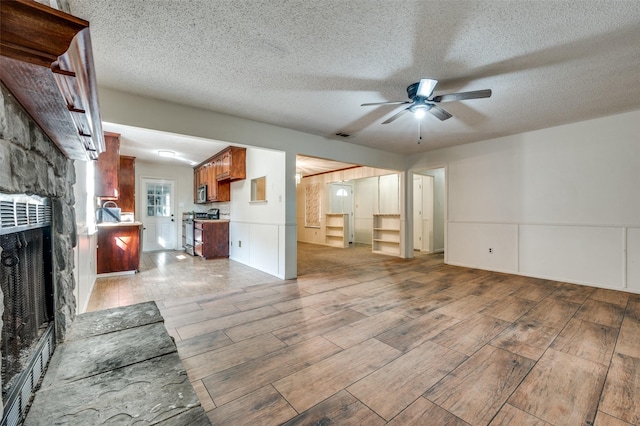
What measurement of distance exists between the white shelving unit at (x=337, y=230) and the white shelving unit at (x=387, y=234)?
1.13 meters

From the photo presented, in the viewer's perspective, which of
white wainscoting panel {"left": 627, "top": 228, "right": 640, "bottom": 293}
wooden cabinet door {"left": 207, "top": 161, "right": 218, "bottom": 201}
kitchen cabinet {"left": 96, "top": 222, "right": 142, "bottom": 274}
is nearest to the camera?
white wainscoting panel {"left": 627, "top": 228, "right": 640, "bottom": 293}

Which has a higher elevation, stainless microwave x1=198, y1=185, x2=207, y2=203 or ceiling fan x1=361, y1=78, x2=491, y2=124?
ceiling fan x1=361, y1=78, x2=491, y2=124

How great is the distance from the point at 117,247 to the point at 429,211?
669cm

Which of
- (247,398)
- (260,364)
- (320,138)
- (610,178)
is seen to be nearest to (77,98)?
(247,398)

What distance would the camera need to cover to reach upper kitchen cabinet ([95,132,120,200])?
4.37 metres

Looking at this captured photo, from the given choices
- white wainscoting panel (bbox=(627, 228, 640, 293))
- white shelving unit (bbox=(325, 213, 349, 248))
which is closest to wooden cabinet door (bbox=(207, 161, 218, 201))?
white shelving unit (bbox=(325, 213, 349, 248))

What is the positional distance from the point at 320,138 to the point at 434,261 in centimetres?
345

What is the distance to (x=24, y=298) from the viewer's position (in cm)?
117

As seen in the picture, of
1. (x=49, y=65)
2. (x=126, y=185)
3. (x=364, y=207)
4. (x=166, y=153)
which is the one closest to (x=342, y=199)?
(x=364, y=207)

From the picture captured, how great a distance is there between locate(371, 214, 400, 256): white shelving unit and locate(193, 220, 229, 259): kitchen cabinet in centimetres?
369

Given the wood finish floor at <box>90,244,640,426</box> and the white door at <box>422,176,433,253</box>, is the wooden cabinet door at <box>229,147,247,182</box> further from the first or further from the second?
the white door at <box>422,176,433,253</box>

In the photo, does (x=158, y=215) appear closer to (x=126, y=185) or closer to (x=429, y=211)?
(x=126, y=185)

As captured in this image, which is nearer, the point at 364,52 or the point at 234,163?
the point at 364,52

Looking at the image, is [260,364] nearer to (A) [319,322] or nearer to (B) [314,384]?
(B) [314,384]
